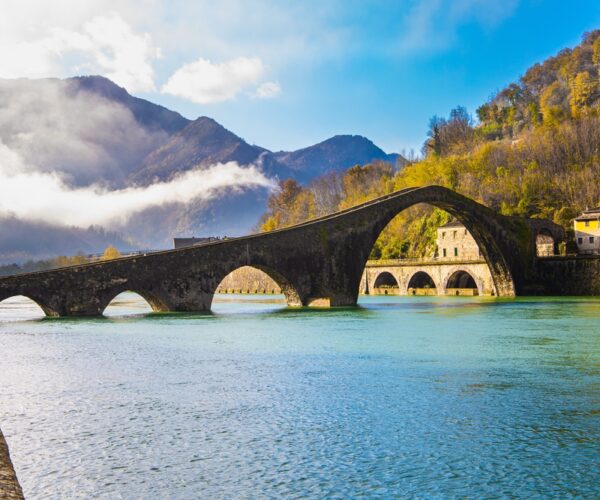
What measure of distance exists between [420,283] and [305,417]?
59625 millimetres

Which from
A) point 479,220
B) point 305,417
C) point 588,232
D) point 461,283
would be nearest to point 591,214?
point 588,232

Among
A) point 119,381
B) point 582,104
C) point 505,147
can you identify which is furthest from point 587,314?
point 582,104

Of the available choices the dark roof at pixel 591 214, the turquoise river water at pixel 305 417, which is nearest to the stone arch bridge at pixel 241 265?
the turquoise river water at pixel 305 417

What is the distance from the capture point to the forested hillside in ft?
234

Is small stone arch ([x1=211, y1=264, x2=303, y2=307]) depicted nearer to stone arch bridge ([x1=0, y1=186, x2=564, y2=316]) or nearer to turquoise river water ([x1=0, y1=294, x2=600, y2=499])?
stone arch bridge ([x1=0, y1=186, x2=564, y2=316])

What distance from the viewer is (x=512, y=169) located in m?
77.1

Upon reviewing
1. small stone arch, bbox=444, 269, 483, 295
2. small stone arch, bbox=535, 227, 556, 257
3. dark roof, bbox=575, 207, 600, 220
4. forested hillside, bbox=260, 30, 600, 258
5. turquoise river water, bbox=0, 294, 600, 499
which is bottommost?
turquoise river water, bbox=0, 294, 600, 499

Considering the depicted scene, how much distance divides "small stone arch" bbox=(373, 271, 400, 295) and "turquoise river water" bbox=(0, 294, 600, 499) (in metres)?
47.1

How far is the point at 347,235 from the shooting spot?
3903cm

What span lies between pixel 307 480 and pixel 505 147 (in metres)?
82.8

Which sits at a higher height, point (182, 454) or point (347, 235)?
point (347, 235)

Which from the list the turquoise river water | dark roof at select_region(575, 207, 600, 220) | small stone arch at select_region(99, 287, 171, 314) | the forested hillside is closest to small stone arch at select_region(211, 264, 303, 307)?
small stone arch at select_region(99, 287, 171, 314)

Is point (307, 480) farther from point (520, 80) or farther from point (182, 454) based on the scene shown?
point (520, 80)

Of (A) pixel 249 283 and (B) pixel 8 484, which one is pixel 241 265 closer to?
(B) pixel 8 484
